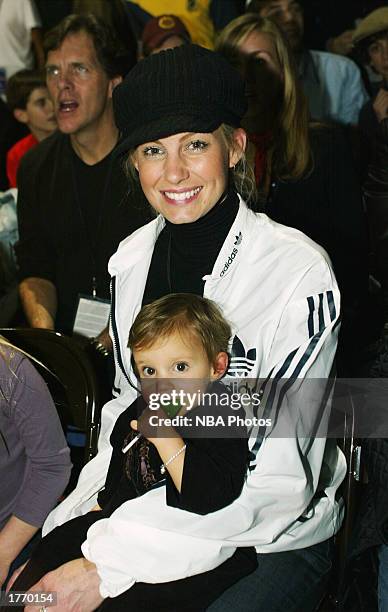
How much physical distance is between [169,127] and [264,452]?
26.4 inches

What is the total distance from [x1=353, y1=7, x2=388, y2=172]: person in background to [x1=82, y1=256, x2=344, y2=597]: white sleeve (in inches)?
62.6

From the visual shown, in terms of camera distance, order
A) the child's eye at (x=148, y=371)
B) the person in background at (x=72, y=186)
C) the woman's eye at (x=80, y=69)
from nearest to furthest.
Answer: the child's eye at (x=148, y=371), the person in background at (x=72, y=186), the woman's eye at (x=80, y=69)

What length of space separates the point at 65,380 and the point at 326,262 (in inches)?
30.8

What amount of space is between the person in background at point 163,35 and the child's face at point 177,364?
7.21 ft

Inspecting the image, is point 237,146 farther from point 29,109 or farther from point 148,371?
point 29,109

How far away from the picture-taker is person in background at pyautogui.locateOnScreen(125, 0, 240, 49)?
13.7 feet

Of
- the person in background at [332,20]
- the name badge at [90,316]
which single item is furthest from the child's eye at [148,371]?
the person in background at [332,20]

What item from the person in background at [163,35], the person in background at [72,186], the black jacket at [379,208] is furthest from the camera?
the person in background at [163,35]

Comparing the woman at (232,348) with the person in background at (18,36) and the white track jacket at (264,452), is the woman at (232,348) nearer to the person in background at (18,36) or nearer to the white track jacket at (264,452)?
the white track jacket at (264,452)

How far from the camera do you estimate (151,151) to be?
186 centimetres

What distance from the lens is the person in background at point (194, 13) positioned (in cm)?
416

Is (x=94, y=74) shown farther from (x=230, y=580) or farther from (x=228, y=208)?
(x=230, y=580)

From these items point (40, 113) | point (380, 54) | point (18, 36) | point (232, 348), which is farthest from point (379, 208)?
point (18, 36)

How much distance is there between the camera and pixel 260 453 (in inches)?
64.9
